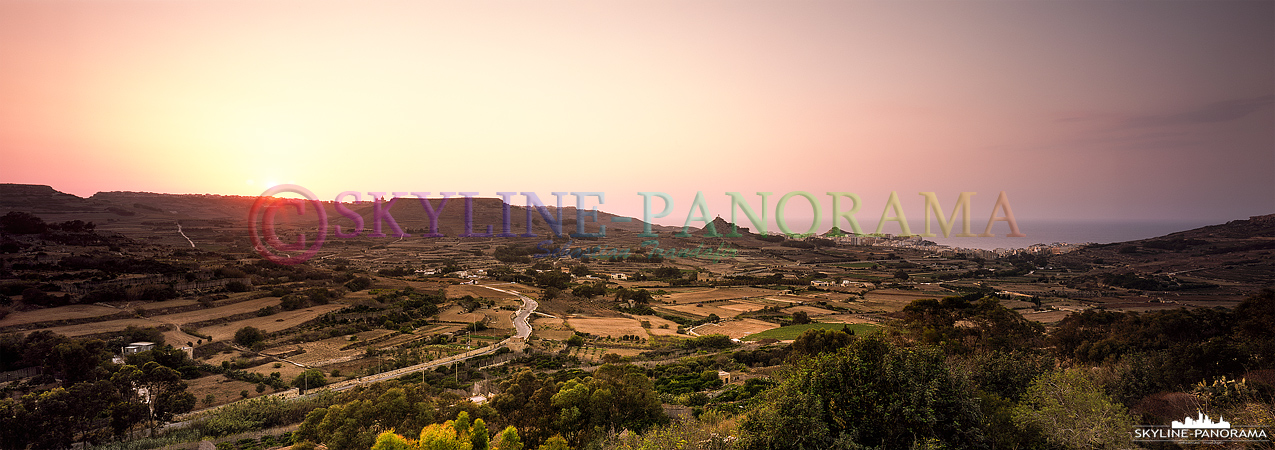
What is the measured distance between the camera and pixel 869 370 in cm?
973

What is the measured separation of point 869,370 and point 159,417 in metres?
27.3

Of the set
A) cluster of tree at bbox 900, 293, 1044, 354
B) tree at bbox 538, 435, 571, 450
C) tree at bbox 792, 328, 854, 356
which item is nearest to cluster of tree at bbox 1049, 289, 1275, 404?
cluster of tree at bbox 900, 293, 1044, 354

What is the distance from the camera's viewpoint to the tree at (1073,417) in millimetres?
8867

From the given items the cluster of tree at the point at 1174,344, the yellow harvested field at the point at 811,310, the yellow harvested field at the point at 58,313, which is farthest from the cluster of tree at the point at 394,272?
the cluster of tree at the point at 1174,344

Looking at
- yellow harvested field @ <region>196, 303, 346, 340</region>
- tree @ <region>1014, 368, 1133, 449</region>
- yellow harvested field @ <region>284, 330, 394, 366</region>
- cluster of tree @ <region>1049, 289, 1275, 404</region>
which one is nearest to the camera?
tree @ <region>1014, 368, 1133, 449</region>

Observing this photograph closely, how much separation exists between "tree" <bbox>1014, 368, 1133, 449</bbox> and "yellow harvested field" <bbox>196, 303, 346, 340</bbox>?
44.1 metres

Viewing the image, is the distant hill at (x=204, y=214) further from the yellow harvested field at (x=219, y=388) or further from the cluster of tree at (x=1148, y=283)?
the cluster of tree at (x=1148, y=283)

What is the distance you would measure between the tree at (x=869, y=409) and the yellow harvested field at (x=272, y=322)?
3933 cm

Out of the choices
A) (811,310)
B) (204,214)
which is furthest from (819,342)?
(204,214)

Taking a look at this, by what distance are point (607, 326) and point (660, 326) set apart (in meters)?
4.98

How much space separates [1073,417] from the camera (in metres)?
9.73

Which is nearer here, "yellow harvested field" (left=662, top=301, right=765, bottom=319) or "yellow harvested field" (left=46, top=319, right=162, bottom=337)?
"yellow harvested field" (left=46, top=319, right=162, bottom=337)

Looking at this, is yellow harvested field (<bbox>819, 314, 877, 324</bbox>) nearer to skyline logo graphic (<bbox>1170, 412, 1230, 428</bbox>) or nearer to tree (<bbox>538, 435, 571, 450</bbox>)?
skyline logo graphic (<bbox>1170, 412, 1230, 428</bbox>)

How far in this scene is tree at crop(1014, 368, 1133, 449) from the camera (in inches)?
349
